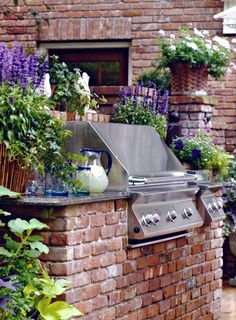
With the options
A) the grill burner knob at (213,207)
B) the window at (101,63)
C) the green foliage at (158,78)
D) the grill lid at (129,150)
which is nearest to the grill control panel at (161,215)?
the grill lid at (129,150)

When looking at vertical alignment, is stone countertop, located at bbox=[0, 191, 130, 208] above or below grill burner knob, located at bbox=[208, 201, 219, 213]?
above

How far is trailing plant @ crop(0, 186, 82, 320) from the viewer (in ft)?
12.8

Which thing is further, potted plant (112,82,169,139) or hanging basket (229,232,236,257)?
hanging basket (229,232,236,257)

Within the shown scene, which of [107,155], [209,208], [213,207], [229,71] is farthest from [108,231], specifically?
[229,71]

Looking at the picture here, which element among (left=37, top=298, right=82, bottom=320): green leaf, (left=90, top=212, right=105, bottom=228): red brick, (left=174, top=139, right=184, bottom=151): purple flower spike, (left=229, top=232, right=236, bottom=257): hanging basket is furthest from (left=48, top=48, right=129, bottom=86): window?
(left=37, top=298, right=82, bottom=320): green leaf

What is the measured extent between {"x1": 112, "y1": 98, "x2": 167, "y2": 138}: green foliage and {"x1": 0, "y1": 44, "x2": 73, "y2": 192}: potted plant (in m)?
1.46

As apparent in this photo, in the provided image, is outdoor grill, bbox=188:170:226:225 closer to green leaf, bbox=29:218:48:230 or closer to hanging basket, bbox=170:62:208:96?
hanging basket, bbox=170:62:208:96

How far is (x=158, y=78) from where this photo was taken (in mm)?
7648

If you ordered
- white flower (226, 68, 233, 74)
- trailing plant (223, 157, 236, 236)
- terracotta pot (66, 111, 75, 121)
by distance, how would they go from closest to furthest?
1. terracotta pot (66, 111, 75, 121)
2. trailing plant (223, 157, 236, 236)
3. white flower (226, 68, 233, 74)

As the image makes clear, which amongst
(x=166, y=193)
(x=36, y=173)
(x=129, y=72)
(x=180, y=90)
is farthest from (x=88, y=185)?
(x=129, y=72)

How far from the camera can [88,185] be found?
4.71 metres

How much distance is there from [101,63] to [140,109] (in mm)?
2529

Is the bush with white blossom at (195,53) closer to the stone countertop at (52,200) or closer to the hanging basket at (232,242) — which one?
the hanging basket at (232,242)

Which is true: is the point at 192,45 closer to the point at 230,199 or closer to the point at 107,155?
the point at 230,199
